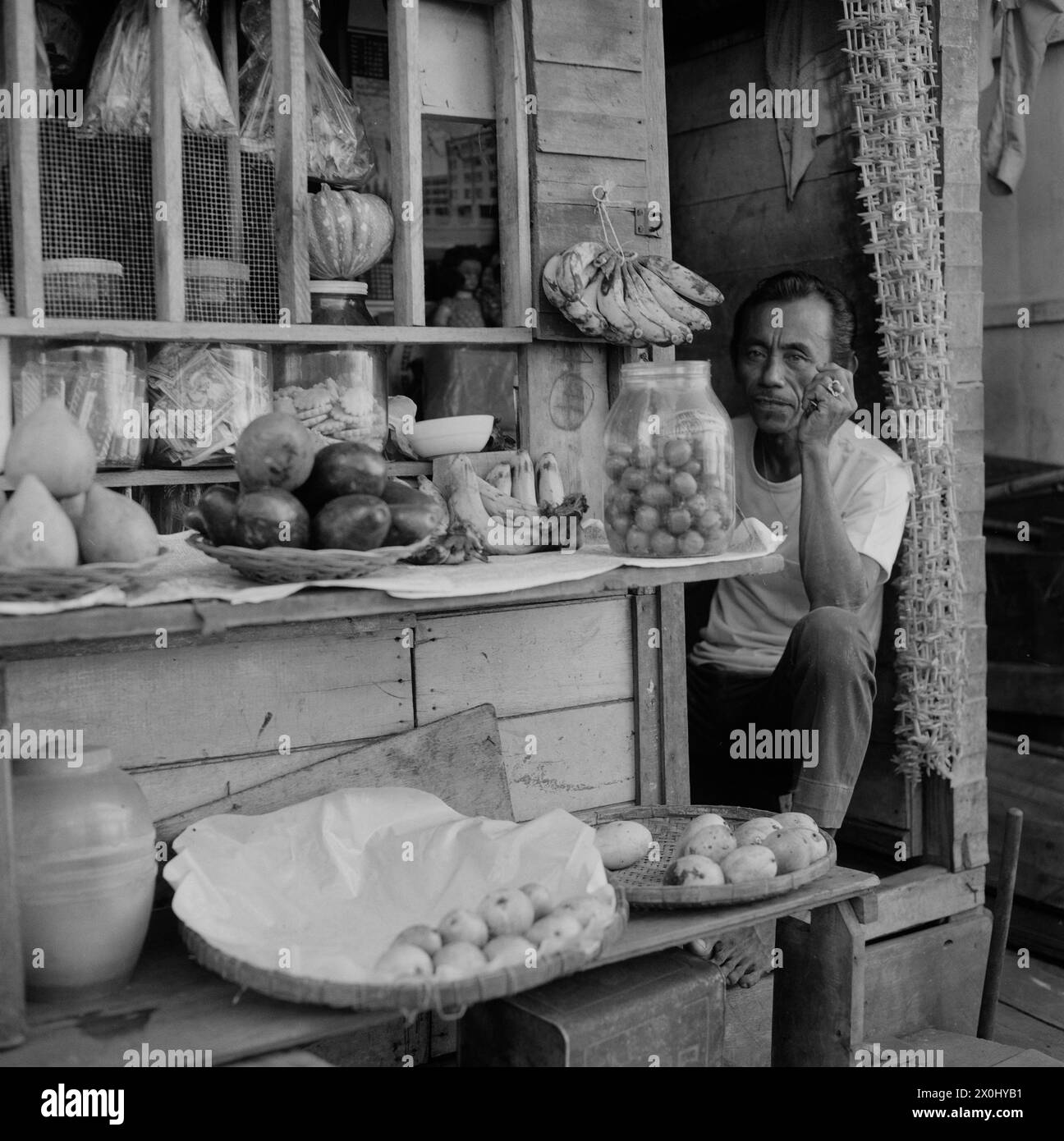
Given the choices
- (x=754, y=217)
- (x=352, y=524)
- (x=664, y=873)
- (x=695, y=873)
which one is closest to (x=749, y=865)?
(x=695, y=873)

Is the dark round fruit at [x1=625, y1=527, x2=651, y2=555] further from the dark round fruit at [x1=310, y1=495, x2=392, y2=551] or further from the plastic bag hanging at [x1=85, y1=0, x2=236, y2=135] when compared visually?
the plastic bag hanging at [x1=85, y1=0, x2=236, y2=135]

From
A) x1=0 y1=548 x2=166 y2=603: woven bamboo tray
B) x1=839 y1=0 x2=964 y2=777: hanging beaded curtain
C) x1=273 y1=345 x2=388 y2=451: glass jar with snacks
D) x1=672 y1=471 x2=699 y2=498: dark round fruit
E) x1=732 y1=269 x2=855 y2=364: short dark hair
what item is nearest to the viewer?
x1=0 y1=548 x2=166 y2=603: woven bamboo tray

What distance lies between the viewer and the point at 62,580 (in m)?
1.97

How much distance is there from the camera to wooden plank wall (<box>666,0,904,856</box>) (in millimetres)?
3961

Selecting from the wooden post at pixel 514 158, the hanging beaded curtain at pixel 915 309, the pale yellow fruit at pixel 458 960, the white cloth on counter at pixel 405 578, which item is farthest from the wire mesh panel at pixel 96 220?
the hanging beaded curtain at pixel 915 309

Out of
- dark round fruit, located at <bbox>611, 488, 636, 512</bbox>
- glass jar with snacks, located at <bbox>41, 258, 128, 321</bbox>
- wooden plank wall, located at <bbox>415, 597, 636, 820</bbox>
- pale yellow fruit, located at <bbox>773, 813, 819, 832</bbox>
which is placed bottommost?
pale yellow fruit, located at <bbox>773, 813, 819, 832</bbox>

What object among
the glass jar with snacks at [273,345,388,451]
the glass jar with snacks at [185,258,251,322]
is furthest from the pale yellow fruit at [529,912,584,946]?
the glass jar with snacks at [185,258,251,322]

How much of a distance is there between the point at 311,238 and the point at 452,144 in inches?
74.6

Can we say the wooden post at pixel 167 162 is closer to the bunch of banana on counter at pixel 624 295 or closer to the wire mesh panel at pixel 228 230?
the wire mesh panel at pixel 228 230

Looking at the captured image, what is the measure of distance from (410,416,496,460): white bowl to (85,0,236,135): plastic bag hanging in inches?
30.6

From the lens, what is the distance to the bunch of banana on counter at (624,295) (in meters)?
3.03

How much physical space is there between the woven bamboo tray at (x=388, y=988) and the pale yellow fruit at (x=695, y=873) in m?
0.48

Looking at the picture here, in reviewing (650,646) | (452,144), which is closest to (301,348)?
(650,646)

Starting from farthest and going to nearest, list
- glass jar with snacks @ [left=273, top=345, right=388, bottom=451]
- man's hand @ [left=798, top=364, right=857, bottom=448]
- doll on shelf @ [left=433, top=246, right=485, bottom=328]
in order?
doll on shelf @ [left=433, top=246, right=485, bottom=328] → man's hand @ [left=798, top=364, right=857, bottom=448] → glass jar with snacks @ [left=273, top=345, right=388, bottom=451]
